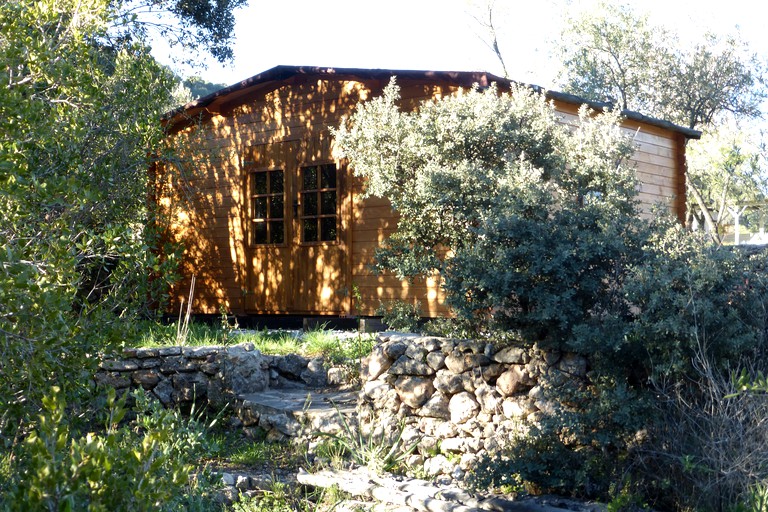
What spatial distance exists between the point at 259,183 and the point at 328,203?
1.53 metres

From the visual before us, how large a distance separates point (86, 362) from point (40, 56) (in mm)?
1750

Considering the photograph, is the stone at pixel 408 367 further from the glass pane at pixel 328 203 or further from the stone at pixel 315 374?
the glass pane at pixel 328 203

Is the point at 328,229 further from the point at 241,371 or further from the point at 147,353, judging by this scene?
the point at 147,353

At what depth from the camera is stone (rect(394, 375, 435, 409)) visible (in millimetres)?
6895

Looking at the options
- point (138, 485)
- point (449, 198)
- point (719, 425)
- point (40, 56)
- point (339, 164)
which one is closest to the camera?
point (138, 485)

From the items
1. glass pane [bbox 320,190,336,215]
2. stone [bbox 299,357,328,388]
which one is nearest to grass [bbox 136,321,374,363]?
stone [bbox 299,357,328,388]

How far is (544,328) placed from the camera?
20.4 ft

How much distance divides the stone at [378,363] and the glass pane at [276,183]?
5.38 meters

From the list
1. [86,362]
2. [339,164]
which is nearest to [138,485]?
[86,362]

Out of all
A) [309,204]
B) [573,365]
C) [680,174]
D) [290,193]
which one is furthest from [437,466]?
[680,174]

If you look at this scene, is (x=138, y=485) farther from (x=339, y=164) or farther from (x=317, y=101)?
(x=317, y=101)

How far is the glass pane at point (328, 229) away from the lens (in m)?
11.4

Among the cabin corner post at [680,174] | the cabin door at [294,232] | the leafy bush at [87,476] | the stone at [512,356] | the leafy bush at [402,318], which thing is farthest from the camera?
the cabin corner post at [680,174]

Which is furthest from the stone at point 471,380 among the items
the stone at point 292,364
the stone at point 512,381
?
the stone at point 292,364
